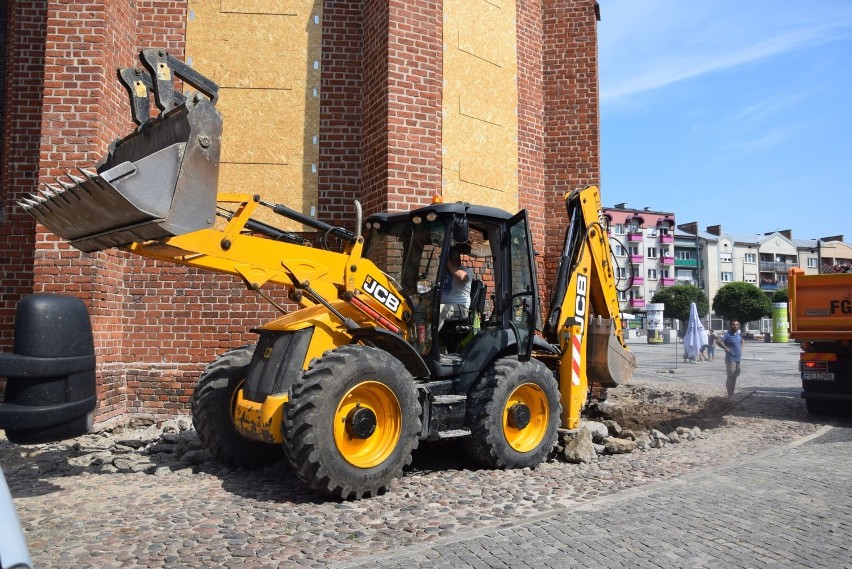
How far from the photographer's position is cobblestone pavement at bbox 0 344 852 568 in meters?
3.70

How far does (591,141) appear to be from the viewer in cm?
1105

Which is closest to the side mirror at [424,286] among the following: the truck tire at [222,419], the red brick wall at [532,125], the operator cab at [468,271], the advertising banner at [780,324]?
the operator cab at [468,271]

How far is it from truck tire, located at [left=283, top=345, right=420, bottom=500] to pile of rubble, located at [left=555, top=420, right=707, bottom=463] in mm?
1894

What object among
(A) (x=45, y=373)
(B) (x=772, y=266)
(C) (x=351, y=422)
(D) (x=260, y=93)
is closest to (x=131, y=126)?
(D) (x=260, y=93)

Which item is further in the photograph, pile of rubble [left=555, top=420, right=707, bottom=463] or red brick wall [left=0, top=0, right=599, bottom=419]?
red brick wall [left=0, top=0, right=599, bottom=419]

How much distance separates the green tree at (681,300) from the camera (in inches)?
2702

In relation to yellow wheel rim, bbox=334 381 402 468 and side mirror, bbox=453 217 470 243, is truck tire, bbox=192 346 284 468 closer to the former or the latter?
yellow wheel rim, bbox=334 381 402 468

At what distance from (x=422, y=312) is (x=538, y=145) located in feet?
19.3

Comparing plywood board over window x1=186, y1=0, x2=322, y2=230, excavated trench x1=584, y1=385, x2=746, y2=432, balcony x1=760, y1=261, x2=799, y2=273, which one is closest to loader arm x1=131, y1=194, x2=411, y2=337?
plywood board over window x1=186, y1=0, x2=322, y2=230

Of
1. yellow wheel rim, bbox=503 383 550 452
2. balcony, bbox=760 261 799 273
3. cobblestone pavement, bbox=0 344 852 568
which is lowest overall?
cobblestone pavement, bbox=0 344 852 568

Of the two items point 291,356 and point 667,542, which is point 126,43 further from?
point 667,542

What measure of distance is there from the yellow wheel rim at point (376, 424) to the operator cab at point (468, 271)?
31.8 inches

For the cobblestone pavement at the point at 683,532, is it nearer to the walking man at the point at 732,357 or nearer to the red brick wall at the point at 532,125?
the red brick wall at the point at 532,125

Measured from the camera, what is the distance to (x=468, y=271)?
6211 mm
